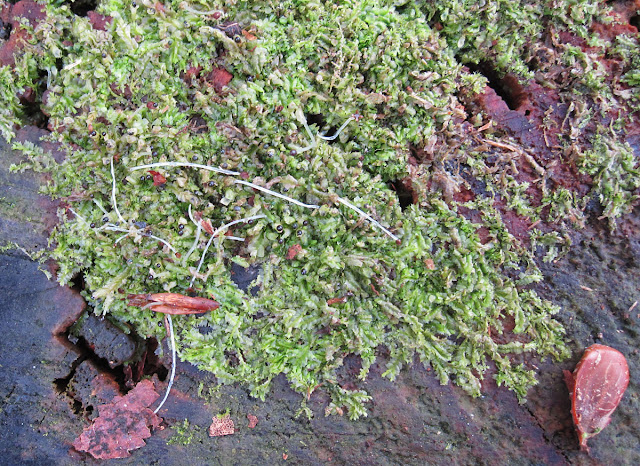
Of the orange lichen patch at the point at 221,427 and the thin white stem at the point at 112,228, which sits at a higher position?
the thin white stem at the point at 112,228

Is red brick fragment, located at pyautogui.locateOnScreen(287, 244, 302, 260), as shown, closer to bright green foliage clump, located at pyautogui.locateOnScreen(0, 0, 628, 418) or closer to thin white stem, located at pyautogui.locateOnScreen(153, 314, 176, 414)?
bright green foliage clump, located at pyautogui.locateOnScreen(0, 0, 628, 418)

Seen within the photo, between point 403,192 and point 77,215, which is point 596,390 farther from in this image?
point 77,215

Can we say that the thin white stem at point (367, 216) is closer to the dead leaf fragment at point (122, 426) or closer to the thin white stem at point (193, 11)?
the thin white stem at point (193, 11)

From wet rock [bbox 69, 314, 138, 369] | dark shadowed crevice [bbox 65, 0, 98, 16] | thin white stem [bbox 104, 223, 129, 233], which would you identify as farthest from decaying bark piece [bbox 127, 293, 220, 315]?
dark shadowed crevice [bbox 65, 0, 98, 16]

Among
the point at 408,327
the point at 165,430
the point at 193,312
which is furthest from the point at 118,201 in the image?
the point at 408,327

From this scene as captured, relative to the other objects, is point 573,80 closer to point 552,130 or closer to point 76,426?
point 552,130

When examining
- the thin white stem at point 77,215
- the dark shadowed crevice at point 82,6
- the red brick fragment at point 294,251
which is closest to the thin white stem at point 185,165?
the thin white stem at point 77,215
